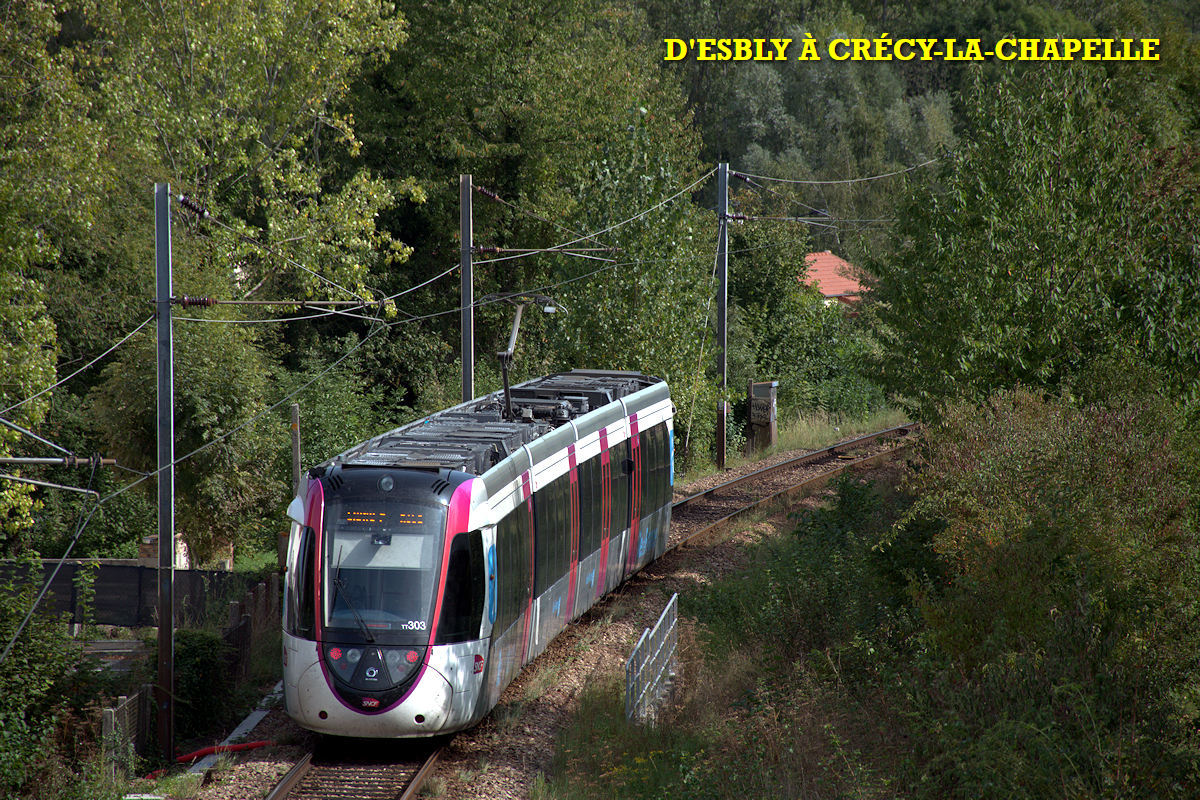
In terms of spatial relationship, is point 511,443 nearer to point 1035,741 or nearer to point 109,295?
point 1035,741

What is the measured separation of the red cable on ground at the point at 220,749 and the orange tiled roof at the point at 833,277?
48.3 metres

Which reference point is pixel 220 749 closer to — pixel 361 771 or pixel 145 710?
pixel 145 710

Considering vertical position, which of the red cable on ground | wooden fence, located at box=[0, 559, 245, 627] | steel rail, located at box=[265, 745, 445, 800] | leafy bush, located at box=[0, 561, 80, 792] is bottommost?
wooden fence, located at box=[0, 559, 245, 627]

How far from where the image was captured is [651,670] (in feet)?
41.3

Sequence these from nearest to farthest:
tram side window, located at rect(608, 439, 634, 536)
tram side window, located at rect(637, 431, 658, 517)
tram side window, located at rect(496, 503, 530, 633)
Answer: tram side window, located at rect(496, 503, 530, 633)
tram side window, located at rect(608, 439, 634, 536)
tram side window, located at rect(637, 431, 658, 517)

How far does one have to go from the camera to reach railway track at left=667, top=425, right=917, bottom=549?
2339cm

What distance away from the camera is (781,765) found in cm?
945

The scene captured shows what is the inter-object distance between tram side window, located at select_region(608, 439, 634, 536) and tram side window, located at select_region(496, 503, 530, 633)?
4.00 meters

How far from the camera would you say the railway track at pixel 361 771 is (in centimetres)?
1008

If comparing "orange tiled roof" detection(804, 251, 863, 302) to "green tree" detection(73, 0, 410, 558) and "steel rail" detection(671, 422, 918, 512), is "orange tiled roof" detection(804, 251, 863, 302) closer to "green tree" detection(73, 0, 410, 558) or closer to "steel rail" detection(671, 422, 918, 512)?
"steel rail" detection(671, 422, 918, 512)

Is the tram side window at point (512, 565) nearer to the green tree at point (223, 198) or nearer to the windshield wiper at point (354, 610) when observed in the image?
the windshield wiper at point (354, 610)

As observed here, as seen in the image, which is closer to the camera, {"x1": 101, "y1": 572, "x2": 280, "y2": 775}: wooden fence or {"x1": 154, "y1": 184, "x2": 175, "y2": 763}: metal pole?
{"x1": 101, "y1": 572, "x2": 280, "y2": 775}: wooden fence
